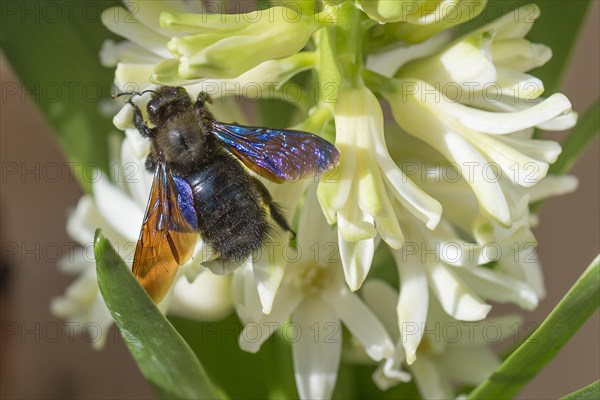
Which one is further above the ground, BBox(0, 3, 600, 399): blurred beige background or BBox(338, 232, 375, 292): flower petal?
BBox(338, 232, 375, 292): flower petal

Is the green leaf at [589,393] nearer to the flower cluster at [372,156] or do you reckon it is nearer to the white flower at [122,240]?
the flower cluster at [372,156]

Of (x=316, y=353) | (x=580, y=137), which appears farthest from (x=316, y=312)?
(x=580, y=137)

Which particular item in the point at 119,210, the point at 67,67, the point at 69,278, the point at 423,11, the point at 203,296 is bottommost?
the point at 69,278

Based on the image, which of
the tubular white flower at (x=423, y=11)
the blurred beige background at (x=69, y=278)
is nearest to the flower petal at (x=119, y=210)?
the tubular white flower at (x=423, y=11)

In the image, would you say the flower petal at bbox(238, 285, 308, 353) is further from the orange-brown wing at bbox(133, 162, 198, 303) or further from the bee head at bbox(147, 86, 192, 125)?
the bee head at bbox(147, 86, 192, 125)

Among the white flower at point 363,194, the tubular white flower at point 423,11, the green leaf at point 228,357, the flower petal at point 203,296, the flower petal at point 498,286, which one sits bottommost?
the green leaf at point 228,357

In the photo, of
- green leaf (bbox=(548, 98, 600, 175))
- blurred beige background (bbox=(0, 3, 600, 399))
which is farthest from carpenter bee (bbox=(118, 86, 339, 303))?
blurred beige background (bbox=(0, 3, 600, 399))

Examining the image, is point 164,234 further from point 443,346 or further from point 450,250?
point 443,346
